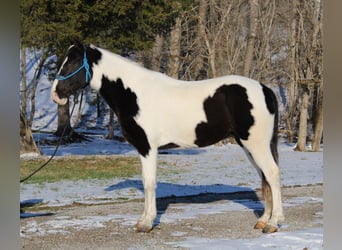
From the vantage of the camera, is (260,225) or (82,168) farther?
(82,168)

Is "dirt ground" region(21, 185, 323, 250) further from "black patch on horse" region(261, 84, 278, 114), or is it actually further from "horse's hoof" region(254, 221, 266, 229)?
"black patch on horse" region(261, 84, 278, 114)

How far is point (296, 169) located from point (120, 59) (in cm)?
109

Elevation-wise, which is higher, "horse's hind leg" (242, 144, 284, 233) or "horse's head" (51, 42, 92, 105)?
"horse's head" (51, 42, 92, 105)

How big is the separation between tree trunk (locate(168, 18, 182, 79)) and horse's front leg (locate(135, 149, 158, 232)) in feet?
1.65

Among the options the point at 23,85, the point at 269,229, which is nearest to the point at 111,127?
the point at 23,85

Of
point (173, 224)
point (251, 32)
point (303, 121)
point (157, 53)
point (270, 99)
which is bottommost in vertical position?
point (173, 224)

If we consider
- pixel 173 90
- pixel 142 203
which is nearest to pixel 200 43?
pixel 173 90

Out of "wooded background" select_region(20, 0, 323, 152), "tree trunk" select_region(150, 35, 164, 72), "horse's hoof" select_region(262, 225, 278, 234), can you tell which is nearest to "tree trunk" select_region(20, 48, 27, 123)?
"wooded background" select_region(20, 0, 323, 152)

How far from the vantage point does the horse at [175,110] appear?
2.86m

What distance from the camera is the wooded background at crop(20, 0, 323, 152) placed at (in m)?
3.10

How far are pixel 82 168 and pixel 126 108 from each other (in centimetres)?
49

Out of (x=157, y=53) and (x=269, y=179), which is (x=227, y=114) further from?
(x=157, y=53)

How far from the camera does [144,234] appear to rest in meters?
2.91

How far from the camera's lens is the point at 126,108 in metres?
2.92
